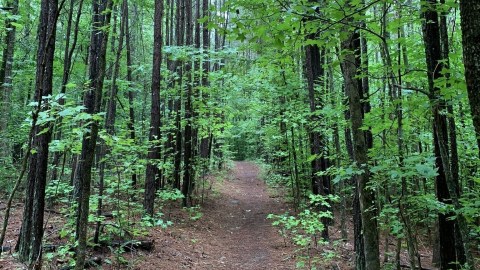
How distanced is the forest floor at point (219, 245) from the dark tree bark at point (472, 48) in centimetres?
596

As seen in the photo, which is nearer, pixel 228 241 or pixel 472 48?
pixel 472 48

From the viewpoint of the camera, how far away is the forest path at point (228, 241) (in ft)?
27.6

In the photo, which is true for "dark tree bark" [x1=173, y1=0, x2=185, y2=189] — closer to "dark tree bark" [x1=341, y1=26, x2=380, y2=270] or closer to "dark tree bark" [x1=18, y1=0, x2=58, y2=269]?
"dark tree bark" [x1=18, y1=0, x2=58, y2=269]

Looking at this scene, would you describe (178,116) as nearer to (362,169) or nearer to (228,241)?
(228,241)

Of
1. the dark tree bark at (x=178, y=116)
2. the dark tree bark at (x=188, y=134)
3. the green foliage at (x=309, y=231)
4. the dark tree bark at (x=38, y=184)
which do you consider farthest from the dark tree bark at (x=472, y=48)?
the dark tree bark at (x=178, y=116)

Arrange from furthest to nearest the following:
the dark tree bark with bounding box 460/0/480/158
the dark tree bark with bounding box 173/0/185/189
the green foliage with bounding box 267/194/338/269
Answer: the dark tree bark with bounding box 173/0/185/189
the green foliage with bounding box 267/194/338/269
the dark tree bark with bounding box 460/0/480/158

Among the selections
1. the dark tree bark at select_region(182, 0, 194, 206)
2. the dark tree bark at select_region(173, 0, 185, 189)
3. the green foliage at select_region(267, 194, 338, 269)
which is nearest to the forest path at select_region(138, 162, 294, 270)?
the green foliage at select_region(267, 194, 338, 269)

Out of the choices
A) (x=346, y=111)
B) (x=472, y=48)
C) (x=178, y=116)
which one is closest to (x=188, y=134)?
(x=178, y=116)

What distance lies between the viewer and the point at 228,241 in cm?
1098

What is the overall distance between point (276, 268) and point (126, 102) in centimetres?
1333

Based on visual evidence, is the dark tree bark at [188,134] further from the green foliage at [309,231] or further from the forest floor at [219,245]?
the green foliage at [309,231]

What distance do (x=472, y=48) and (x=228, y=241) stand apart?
9796 mm

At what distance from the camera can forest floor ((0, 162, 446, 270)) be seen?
750 cm

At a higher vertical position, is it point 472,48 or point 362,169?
point 472,48
